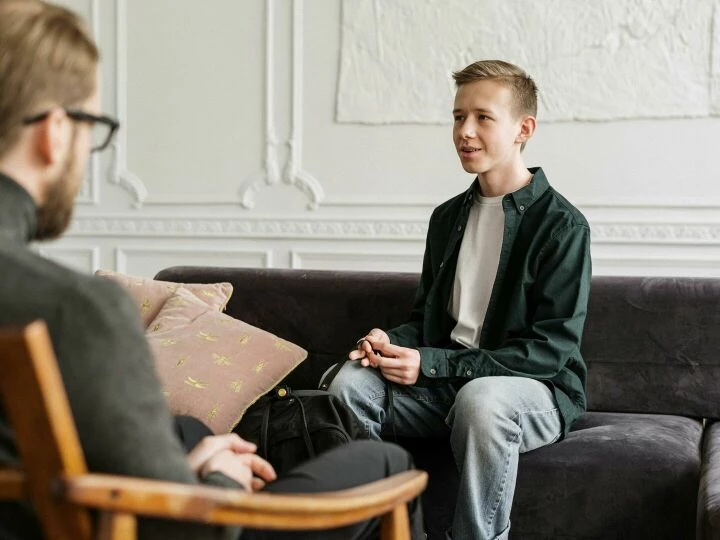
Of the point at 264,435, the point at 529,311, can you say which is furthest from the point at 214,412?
the point at 529,311

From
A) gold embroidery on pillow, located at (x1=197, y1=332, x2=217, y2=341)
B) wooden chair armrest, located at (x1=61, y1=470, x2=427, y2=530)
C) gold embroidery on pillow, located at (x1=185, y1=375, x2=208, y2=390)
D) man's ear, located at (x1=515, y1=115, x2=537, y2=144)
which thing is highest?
man's ear, located at (x1=515, y1=115, x2=537, y2=144)

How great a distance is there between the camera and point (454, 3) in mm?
4051

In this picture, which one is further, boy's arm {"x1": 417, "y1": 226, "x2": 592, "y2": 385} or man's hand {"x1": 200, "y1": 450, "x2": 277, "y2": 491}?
boy's arm {"x1": 417, "y1": 226, "x2": 592, "y2": 385}

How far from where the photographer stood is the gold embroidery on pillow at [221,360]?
2551mm

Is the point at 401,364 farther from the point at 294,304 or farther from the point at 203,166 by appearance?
the point at 203,166

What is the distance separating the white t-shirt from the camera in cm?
255

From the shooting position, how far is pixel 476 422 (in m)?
2.16

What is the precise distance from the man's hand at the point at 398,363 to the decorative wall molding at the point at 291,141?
193 cm

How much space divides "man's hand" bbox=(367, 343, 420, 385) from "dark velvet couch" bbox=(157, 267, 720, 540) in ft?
0.59

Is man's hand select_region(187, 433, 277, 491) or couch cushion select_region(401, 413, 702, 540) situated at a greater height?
man's hand select_region(187, 433, 277, 491)

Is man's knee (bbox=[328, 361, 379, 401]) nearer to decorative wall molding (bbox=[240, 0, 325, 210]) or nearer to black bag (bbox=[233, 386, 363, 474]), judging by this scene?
black bag (bbox=[233, 386, 363, 474])

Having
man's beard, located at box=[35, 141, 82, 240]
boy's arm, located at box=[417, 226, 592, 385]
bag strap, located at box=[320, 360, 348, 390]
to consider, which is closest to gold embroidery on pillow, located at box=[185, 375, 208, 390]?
bag strap, located at box=[320, 360, 348, 390]

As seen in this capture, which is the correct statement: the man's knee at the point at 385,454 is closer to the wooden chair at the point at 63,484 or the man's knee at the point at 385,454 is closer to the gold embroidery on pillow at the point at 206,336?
the wooden chair at the point at 63,484

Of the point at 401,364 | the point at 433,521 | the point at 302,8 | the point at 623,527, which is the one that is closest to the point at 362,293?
the point at 401,364
